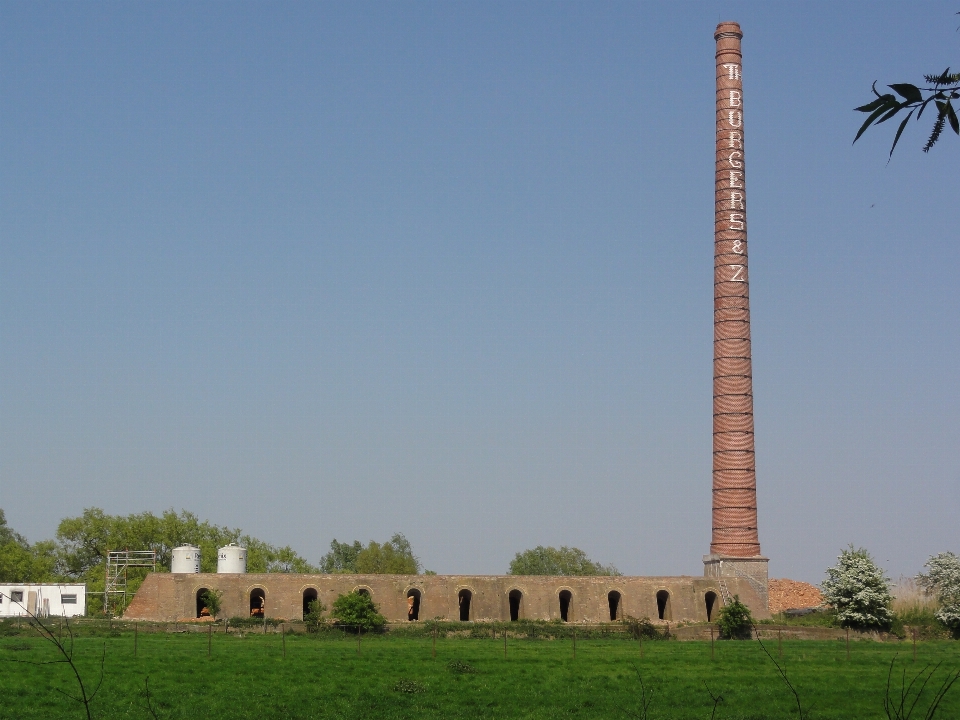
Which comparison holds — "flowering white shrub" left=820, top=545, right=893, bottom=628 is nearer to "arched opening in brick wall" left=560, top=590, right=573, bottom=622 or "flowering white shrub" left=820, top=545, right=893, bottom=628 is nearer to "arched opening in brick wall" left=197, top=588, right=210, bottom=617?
"arched opening in brick wall" left=560, top=590, right=573, bottom=622

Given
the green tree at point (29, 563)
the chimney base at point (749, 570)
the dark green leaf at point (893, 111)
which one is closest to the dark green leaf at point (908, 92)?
the dark green leaf at point (893, 111)

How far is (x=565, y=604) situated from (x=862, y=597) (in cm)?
1204

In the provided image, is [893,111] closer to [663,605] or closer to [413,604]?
[413,604]

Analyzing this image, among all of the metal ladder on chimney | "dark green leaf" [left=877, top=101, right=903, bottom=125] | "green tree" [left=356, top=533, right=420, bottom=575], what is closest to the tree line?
"green tree" [left=356, top=533, right=420, bottom=575]

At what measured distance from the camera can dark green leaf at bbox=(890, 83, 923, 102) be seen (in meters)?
4.19

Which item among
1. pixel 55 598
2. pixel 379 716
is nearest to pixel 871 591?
pixel 379 716

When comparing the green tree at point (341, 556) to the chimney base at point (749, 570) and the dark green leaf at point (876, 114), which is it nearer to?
the chimney base at point (749, 570)

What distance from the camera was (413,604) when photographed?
47094mm

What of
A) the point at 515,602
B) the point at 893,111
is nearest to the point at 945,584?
the point at 515,602

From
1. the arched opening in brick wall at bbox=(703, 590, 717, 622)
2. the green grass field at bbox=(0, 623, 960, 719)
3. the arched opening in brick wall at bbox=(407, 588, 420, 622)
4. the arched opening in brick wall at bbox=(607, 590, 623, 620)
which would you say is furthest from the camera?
the arched opening in brick wall at bbox=(703, 590, 717, 622)

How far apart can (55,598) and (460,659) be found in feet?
75.6

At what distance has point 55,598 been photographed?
1866 inches

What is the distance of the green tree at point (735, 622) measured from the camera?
43.8 meters

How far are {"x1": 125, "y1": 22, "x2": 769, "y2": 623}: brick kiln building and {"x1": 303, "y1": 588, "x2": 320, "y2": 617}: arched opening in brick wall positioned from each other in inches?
1.9
